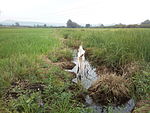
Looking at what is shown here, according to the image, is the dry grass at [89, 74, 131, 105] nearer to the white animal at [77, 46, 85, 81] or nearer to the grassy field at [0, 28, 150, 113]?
the grassy field at [0, 28, 150, 113]

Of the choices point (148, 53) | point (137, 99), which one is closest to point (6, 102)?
point (137, 99)

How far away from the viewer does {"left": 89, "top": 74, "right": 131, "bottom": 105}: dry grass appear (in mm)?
3037

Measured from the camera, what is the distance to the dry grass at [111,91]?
304cm

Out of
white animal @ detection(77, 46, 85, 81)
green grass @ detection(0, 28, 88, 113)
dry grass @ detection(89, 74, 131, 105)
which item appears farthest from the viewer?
white animal @ detection(77, 46, 85, 81)

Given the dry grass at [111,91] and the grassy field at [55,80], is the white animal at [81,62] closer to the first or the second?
the grassy field at [55,80]

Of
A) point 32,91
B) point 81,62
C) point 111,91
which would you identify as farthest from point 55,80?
point 111,91

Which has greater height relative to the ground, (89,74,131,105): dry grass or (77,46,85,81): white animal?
(77,46,85,81): white animal

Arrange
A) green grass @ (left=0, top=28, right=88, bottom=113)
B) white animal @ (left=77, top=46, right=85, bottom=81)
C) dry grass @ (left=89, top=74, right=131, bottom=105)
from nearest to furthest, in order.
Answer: green grass @ (left=0, top=28, right=88, bottom=113) → dry grass @ (left=89, top=74, right=131, bottom=105) → white animal @ (left=77, top=46, right=85, bottom=81)

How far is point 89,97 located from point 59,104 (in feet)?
3.11

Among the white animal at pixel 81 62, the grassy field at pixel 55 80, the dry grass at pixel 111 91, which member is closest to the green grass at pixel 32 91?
the grassy field at pixel 55 80

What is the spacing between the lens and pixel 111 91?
3109 millimetres

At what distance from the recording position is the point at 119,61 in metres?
4.44

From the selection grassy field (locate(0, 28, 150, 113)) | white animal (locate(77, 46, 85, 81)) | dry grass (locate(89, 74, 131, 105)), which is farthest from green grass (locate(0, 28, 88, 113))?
dry grass (locate(89, 74, 131, 105))

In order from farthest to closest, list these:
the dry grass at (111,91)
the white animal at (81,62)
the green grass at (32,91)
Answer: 1. the white animal at (81,62)
2. the dry grass at (111,91)
3. the green grass at (32,91)
